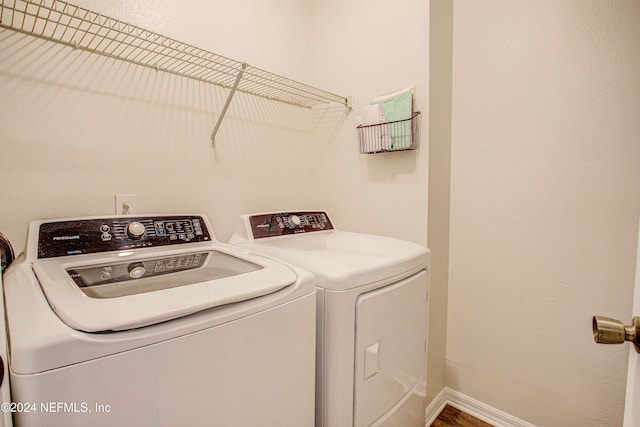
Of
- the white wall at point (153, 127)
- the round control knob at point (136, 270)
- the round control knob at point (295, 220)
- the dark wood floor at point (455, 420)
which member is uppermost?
the white wall at point (153, 127)

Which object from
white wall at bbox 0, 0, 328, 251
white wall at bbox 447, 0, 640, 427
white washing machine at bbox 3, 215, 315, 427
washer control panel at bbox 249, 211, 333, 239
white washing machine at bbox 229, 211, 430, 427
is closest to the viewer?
white washing machine at bbox 3, 215, 315, 427

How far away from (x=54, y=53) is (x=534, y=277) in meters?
2.28

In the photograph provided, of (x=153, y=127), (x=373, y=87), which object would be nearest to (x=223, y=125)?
(x=153, y=127)

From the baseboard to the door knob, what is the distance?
4.28 feet

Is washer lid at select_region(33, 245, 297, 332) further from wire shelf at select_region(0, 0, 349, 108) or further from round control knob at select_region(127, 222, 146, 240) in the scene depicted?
wire shelf at select_region(0, 0, 349, 108)

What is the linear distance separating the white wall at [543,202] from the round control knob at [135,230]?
5.19ft

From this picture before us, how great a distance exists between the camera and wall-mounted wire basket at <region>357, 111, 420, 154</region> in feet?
4.83

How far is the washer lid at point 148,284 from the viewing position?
0.56 meters

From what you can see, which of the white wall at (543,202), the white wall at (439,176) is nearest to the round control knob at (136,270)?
the white wall at (439,176)

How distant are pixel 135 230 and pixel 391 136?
4.18ft

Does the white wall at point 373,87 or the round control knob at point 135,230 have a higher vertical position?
the white wall at point 373,87

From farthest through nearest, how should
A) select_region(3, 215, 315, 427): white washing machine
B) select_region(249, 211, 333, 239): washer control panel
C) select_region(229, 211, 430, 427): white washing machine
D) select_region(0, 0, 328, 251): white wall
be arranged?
select_region(249, 211, 333, 239): washer control panel, select_region(0, 0, 328, 251): white wall, select_region(229, 211, 430, 427): white washing machine, select_region(3, 215, 315, 427): white washing machine

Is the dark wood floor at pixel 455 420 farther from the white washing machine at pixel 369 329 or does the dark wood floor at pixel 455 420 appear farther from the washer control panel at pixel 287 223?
the washer control panel at pixel 287 223

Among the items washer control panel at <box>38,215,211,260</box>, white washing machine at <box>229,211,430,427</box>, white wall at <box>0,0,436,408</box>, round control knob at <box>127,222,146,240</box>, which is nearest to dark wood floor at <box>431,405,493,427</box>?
white washing machine at <box>229,211,430,427</box>
